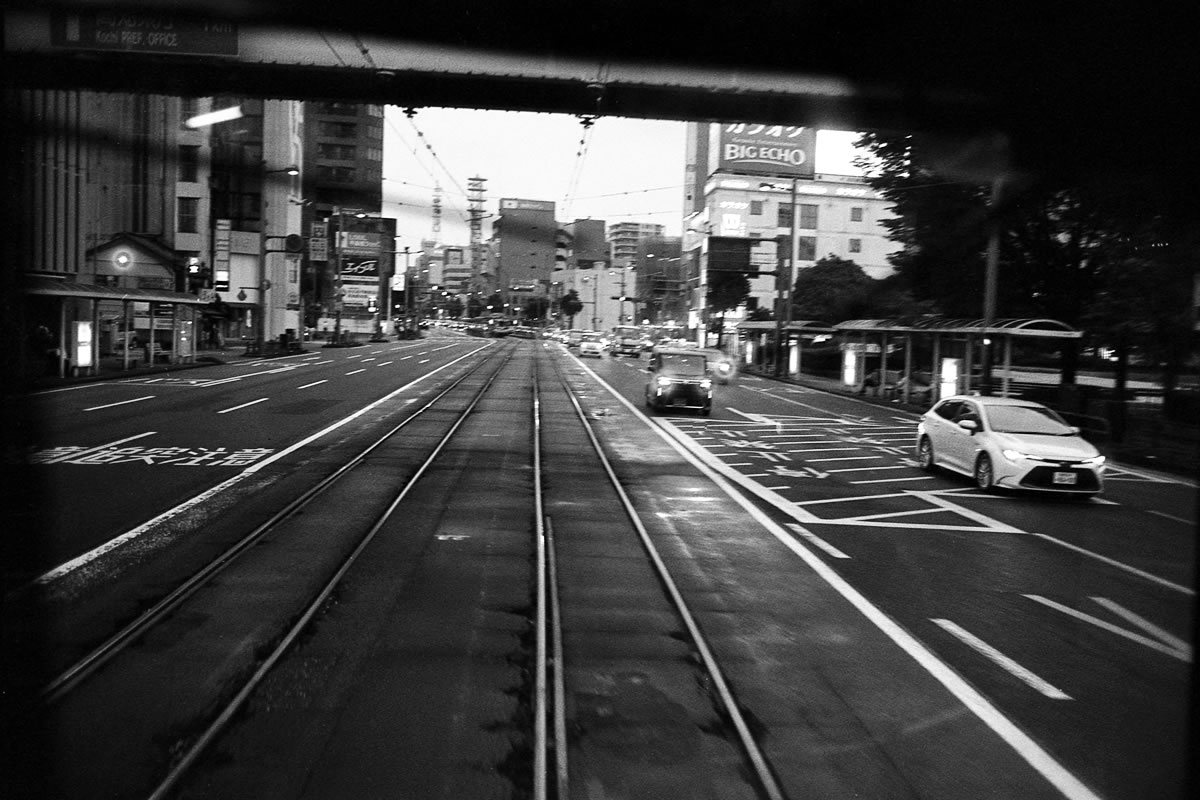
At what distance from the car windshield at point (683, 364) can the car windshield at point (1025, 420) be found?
42.2ft

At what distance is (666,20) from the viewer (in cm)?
1312

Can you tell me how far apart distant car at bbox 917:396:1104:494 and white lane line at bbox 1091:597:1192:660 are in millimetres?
6570

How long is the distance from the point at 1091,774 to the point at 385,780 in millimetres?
3597

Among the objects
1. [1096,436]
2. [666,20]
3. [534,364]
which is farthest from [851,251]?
[666,20]

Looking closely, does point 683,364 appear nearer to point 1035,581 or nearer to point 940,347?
point 940,347

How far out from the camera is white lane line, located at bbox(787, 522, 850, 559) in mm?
11586

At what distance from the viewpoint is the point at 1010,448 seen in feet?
54.0

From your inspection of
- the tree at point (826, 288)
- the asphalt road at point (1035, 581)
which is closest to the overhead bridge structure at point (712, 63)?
the asphalt road at point (1035, 581)

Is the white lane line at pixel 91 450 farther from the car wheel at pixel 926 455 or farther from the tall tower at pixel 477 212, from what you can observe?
the car wheel at pixel 926 455

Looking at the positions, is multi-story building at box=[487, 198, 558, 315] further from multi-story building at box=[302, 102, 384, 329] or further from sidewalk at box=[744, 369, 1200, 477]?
multi-story building at box=[302, 102, 384, 329]

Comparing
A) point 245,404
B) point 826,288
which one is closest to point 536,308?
point 826,288

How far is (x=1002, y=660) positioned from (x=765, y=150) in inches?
3540

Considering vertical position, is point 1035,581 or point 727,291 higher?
point 727,291

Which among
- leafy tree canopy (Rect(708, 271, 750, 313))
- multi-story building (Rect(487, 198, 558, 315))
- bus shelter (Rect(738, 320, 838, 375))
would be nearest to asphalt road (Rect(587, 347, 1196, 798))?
multi-story building (Rect(487, 198, 558, 315))
